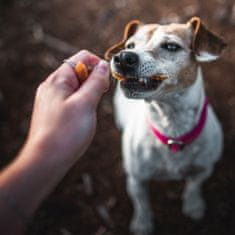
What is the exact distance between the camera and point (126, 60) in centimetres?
196

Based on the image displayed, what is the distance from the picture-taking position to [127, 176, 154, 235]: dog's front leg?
114 inches

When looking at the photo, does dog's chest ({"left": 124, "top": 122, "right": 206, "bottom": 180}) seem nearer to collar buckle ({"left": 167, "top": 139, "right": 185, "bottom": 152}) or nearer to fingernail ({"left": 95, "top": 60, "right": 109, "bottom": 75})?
collar buckle ({"left": 167, "top": 139, "right": 185, "bottom": 152})

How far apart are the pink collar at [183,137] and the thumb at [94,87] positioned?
3.02 ft

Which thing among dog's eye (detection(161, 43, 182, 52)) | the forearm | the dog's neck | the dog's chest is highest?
the forearm

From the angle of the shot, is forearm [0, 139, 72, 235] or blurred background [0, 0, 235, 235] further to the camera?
blurred background [0, 0, 235, 235]

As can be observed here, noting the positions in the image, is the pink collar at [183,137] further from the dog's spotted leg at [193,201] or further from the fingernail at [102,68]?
the fingernail at [102,68]

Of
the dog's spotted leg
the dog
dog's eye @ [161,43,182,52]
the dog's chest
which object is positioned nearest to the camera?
the dog

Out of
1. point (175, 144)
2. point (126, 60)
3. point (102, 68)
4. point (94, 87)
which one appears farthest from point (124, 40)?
point (94, 87)

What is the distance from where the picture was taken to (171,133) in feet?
8.19

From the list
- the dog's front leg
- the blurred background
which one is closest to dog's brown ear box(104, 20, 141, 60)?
the dog's front leg

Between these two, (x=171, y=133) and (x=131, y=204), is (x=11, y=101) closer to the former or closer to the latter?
(x=131, y=204)

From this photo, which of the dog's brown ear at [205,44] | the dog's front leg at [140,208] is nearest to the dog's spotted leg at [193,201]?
the dog's front leg at [140,208]

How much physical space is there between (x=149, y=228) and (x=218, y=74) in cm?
176

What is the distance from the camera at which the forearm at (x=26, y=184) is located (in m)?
1.13
